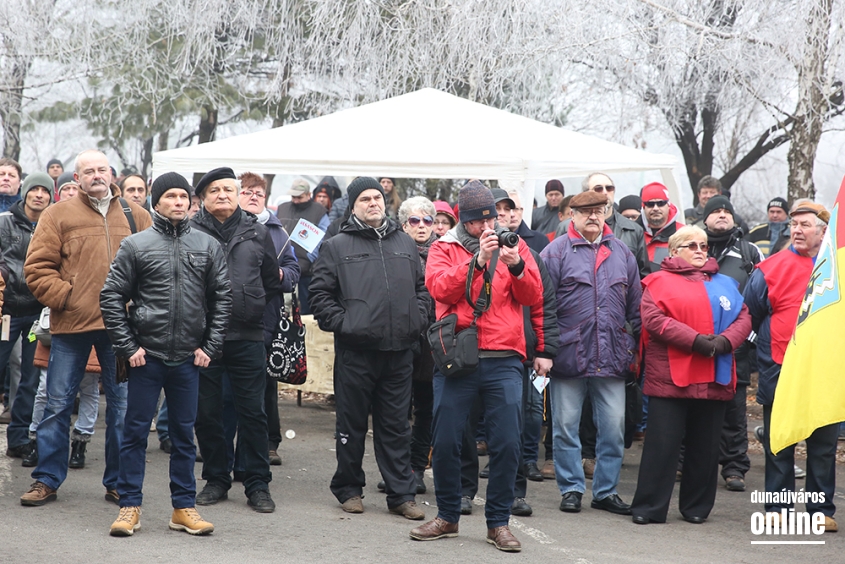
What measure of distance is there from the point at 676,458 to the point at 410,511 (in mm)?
1755

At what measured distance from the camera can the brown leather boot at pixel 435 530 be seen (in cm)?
590

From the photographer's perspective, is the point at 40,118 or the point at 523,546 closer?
the point at 523,546

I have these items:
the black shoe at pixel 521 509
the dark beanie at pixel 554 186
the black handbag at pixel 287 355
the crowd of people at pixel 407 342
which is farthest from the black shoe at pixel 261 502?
the dark beanie at pixel 554 186

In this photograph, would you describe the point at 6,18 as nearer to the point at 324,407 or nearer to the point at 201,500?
the point at 324,407

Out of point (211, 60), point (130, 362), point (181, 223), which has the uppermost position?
point (211, 60)

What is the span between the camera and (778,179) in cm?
2106

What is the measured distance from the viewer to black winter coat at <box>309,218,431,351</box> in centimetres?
634

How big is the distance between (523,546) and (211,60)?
13687 millimetres

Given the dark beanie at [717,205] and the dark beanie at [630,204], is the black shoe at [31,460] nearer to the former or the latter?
the dark beanie at [630,204]

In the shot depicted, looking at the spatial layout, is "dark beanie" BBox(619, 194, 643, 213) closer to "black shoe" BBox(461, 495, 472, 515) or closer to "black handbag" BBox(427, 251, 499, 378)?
"black shoe" BBox(461, 495, 472, 515)

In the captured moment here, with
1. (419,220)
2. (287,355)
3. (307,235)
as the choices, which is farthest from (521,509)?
(307,235)

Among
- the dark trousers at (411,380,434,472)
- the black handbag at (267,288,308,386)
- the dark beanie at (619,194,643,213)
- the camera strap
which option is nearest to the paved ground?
the dark trousers at (411,380,434,472)

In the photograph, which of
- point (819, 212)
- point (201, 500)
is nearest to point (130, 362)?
point (201, 500)

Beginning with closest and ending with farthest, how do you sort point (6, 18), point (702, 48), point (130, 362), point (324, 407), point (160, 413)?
1. point (130, 362)
2. point (160, 413)
3. point (324, 407)
4. point (702, 48)
5. point (6, 18)
